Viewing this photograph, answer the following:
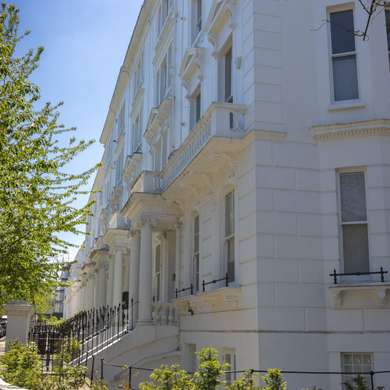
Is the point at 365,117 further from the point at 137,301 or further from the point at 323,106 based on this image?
the point at 137,301

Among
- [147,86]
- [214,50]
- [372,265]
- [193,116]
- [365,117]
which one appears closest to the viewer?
[372,265]

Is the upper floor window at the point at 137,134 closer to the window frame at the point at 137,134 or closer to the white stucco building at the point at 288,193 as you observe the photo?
the window frame at the point at 137,134

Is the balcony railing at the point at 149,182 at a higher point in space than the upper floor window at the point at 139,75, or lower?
lower

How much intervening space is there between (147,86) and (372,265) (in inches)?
661

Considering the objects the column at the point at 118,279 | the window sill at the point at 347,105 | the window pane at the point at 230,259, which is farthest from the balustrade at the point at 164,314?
the column at the point at 118,279

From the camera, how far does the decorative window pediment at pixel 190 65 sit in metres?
16.5

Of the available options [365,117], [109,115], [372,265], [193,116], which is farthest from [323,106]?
[109,115]

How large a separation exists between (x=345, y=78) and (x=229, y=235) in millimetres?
4562

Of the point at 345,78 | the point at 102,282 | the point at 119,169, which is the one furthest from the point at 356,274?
the point at 119,169

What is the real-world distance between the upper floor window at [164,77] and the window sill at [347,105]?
9206 millimetres

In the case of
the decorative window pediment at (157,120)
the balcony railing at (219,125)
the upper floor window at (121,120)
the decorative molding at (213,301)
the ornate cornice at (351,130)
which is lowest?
→ the decorative molding at (213,301)

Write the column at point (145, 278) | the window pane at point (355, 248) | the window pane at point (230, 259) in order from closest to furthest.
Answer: the window pane at point (355, 248)
the window pane at point (230, 259)
the column at point (145, 278)

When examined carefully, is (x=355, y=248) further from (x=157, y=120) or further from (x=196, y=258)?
(x=157, y=120)

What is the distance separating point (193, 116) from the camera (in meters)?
17.5
